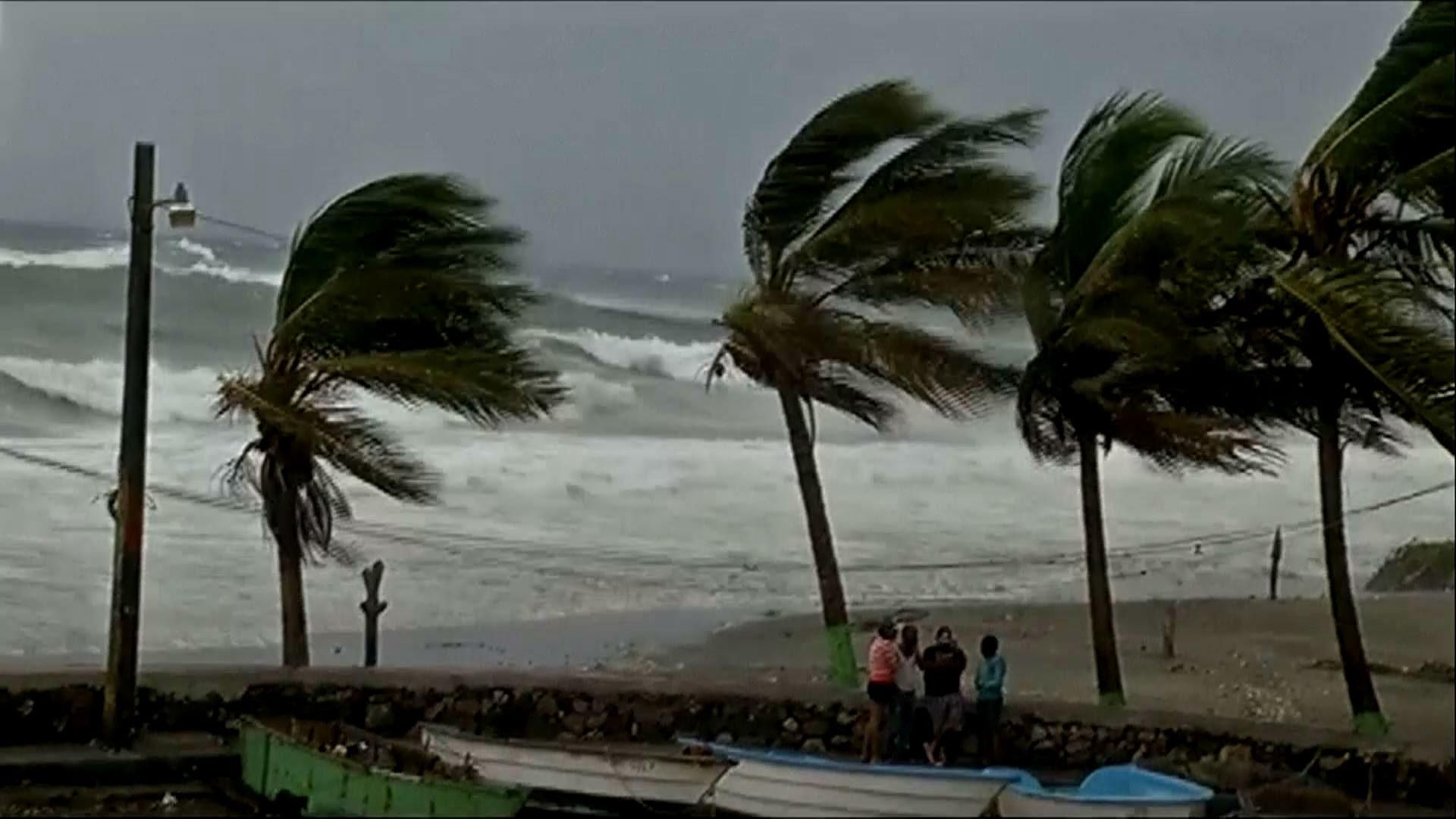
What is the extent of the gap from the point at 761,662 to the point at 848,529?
10.5 metres

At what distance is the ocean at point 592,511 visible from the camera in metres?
23.6

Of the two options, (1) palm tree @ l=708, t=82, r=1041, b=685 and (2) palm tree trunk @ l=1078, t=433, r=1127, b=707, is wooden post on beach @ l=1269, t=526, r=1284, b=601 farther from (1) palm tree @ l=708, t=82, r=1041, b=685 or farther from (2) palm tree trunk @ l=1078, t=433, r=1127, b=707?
(1) palm tree @ l=708, t=82, r=1041, b=685

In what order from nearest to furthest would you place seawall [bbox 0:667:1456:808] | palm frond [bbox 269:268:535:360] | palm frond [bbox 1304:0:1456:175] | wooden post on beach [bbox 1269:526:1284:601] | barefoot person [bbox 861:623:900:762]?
palm frond [bbox 1304:0:1456:175]
barefoot person [bbox 861:623:900:762]
seawall [bbox 0:667:1456:808]
palm frond [bbox 269:268:535:360]
wooden post on beach [bbox 1269:526:1284:601]

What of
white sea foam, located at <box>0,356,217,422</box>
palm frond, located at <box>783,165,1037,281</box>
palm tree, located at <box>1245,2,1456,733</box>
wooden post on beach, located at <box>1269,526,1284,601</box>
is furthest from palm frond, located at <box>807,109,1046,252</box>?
white sea foam, located at <box>0,356,217,422</box>

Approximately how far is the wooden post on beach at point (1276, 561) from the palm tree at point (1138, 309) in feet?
26.3

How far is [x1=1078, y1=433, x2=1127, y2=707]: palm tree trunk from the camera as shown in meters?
16.4

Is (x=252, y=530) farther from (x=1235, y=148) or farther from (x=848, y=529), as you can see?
(x=1235, y=148)

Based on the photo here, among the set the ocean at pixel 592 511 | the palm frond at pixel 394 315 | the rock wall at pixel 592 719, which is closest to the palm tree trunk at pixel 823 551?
the rock wall at pixel 592 719

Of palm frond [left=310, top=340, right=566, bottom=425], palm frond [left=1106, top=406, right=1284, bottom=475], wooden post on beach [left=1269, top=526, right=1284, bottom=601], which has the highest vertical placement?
palm frond [left=310, top=340, right=566, bottom=425]

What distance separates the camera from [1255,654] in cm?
2134

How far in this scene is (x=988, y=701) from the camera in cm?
1501

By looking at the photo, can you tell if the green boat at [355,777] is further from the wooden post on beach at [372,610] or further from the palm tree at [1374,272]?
the palm tree at [1374,272]

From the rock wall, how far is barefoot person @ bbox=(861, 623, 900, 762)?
0.74 metres

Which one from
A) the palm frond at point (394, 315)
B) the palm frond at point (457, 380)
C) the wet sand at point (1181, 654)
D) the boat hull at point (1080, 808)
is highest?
the palm frond at point (394, 315)
